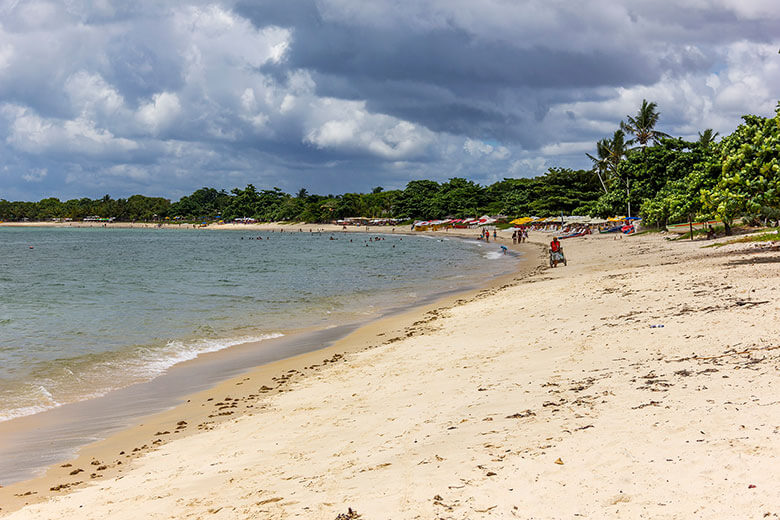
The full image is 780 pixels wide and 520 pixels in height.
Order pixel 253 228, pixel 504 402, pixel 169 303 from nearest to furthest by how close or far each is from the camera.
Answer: pixel 504 402, pixel 169 303, pixel 253 228

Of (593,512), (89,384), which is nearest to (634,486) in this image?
(593,512)

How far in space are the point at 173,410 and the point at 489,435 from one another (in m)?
7.41

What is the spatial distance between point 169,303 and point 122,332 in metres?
7.48

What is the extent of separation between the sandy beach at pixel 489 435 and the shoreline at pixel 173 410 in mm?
70

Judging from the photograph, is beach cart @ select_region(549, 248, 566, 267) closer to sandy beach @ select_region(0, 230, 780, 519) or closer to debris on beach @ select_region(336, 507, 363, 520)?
sandy beach @ select_region(0, 230, 780, 519)

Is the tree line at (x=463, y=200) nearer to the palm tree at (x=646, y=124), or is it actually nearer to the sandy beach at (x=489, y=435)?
the palm tree at (x=646, y=124)

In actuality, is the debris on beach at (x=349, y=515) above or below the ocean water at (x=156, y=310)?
above

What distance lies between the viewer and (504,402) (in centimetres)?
853

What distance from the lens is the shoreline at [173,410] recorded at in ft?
26.7

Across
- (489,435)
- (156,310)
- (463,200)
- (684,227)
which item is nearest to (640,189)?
(684,227)

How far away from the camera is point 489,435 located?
710 cm

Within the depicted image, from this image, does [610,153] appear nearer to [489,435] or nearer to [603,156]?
[603,156]

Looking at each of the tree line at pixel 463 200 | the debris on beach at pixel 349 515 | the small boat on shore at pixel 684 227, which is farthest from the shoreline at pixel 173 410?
the tree line at pixel 463 200

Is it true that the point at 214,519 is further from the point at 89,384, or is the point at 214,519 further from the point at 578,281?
the point at 578,281
